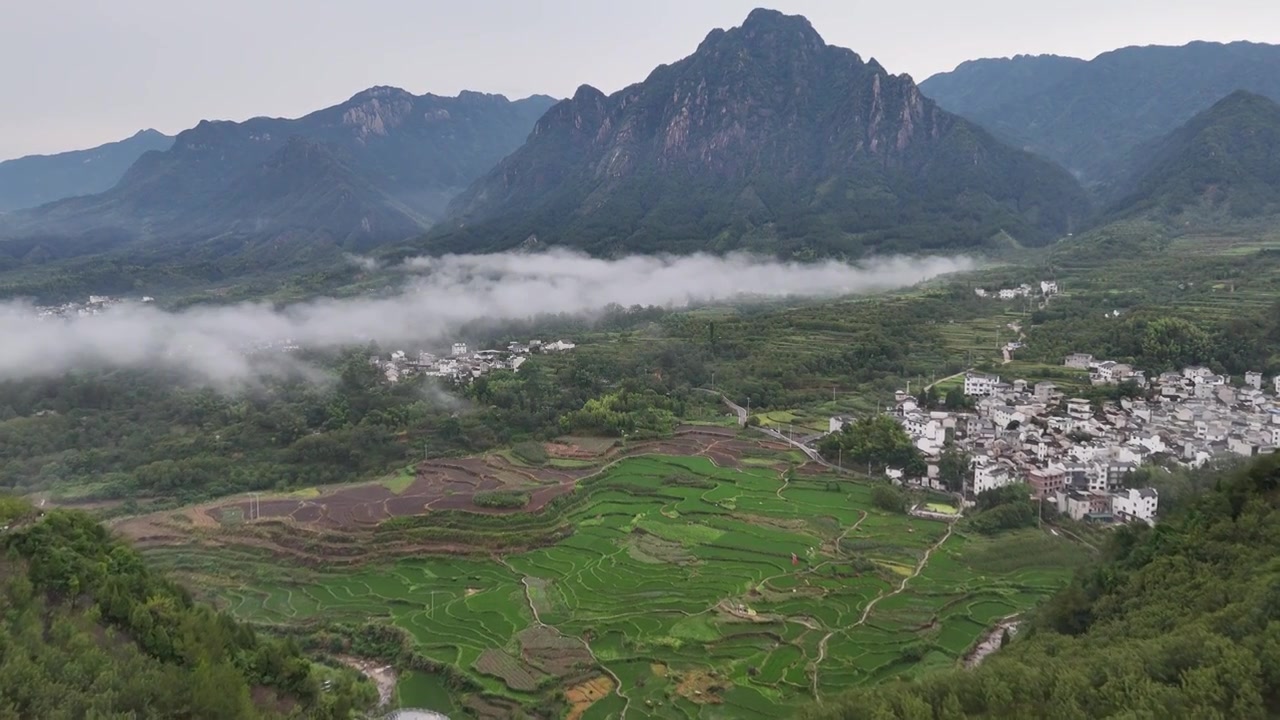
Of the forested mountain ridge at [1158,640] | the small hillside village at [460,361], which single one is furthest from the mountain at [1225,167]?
the forested mountain ridge at [1158,640]

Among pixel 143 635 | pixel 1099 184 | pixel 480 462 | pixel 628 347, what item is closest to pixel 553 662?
pixel 143 635

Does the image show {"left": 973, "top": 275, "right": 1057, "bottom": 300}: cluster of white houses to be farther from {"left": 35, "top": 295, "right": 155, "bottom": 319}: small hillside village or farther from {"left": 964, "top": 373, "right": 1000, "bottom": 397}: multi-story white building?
{"left": 35, "top": 295, "right": 155, "bottom": 319}: small hillside village

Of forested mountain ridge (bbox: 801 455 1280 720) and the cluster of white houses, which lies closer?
forested mountain ridge (bbox: 801 455 1280 720)

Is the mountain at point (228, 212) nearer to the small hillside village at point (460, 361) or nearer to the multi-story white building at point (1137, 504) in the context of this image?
the small hillside village at point (460, 361)

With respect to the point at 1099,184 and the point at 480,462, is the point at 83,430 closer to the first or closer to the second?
the point at 480,462

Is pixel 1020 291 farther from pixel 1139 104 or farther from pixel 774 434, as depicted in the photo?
pixel 1139 104

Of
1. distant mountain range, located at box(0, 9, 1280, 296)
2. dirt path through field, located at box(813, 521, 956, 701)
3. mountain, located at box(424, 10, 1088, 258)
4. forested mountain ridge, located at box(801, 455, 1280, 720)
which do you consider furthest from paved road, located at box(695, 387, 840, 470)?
mountain, located at box(424, 10, 1088, 258)

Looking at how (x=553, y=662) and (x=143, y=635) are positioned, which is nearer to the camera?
(x=143, y=635)

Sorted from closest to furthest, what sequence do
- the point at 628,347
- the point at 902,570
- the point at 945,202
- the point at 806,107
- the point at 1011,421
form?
the point at 902,570, the point at 1011,421, the point at 628,347, the point at 945,202, the point at 806,107
